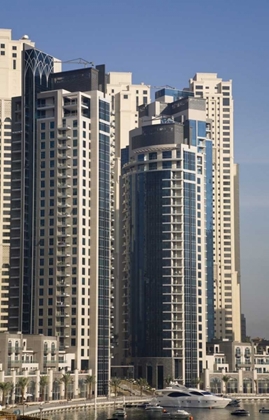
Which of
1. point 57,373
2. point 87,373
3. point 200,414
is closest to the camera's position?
point 200,414

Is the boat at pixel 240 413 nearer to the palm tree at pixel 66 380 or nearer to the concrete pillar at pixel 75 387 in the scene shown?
the palm tree at pixel 66 380

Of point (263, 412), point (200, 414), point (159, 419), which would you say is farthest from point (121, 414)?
point (263, 412)

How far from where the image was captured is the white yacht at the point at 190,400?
18325 centimetres

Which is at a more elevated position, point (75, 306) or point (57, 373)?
point (75, 306)

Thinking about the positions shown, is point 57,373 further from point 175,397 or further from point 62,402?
point 175,397

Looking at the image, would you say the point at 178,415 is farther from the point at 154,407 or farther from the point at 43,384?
the point at 43,384

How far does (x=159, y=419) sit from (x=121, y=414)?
6.56m

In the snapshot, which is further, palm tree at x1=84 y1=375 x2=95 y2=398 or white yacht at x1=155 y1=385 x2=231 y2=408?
palm tree at x1=84 y1=375 x2=95 y2=398

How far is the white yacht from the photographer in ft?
601

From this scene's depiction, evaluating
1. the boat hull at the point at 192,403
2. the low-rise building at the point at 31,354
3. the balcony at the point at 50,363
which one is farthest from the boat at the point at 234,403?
the balcony at the point at 50,363

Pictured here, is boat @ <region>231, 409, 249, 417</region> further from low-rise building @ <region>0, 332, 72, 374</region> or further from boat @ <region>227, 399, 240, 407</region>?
low-rise building @ <region>0, 332, 72, 374</region>

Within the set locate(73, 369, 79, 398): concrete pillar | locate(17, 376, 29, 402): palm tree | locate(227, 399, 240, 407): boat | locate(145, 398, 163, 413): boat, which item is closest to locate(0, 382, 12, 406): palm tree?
locate(17, 376, 29, 402): palm tree

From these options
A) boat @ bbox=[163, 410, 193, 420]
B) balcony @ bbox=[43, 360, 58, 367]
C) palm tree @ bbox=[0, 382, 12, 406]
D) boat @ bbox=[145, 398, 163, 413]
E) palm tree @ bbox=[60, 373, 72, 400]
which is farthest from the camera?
balcony @ bbox=[43, 360, 58, 367]

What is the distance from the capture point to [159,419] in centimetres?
15762
